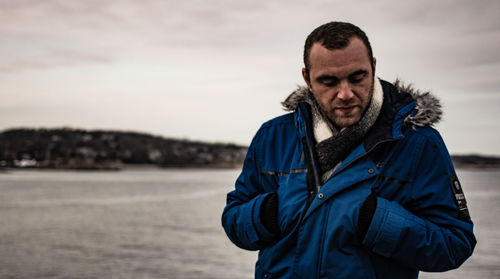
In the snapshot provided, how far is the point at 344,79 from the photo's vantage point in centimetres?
174

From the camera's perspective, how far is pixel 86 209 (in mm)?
25203

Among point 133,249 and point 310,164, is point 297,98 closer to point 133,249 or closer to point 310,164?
point 310,164

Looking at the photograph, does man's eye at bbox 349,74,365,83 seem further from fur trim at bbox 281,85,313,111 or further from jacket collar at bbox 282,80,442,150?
fur trim at bbox 281,85,313,111

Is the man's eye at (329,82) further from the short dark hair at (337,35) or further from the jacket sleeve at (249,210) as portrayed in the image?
the jacket sleeve at (249,210)

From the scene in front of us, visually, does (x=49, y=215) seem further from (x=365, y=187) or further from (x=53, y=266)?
(x=365, y=187)

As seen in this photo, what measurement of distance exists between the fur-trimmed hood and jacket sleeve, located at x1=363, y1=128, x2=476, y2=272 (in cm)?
5

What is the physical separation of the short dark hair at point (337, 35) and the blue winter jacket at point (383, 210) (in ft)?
0.82

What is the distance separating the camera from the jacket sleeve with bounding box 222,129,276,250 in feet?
6.09

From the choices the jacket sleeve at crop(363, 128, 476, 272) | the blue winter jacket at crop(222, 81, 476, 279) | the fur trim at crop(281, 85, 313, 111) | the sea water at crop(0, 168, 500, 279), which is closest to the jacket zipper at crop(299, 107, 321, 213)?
the blue winter jacket at crop(222, 81, 476, 279)

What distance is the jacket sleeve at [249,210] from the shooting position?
6.09 feet

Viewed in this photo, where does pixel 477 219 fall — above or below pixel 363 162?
below

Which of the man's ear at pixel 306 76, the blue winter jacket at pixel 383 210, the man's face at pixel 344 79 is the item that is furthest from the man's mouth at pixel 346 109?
the man's ear at pixel 306 76

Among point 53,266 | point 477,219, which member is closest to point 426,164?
point 53,266

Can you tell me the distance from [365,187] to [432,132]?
12.1 inches
